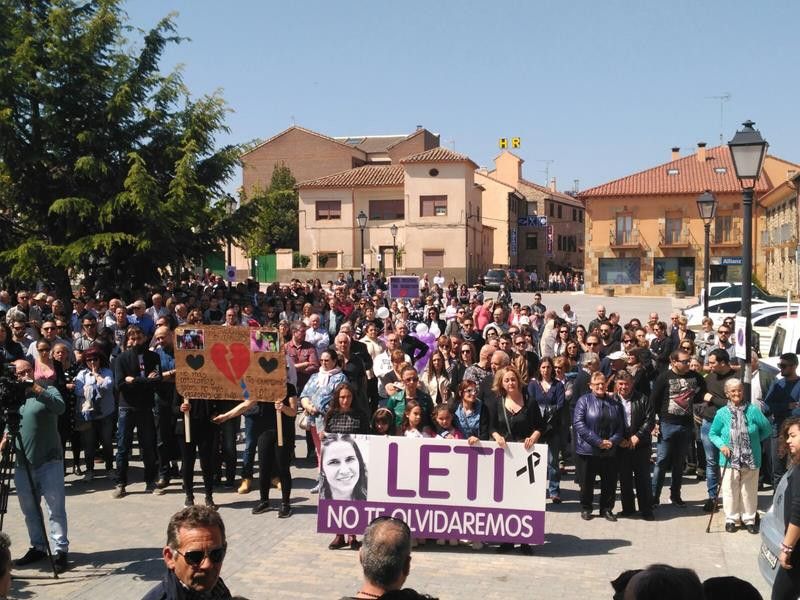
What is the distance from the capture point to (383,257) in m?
61.8

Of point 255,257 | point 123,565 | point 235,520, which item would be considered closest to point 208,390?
point 235,520

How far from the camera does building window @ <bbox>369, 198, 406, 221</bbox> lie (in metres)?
63.6

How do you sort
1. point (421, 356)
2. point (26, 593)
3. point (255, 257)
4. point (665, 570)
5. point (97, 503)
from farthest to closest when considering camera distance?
point (255, 257)
point (421, 356)
point (97, 503)
point (26, 593)
point (665, 570)

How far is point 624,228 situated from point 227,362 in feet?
184

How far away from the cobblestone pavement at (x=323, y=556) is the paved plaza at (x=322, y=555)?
10mm

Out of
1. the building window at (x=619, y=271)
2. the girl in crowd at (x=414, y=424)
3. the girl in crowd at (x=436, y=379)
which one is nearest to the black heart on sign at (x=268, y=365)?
the girl in crowd at (x=414, y=424)

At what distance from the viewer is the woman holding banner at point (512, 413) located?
8.95 metres

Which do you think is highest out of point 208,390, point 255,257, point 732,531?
point 255,257

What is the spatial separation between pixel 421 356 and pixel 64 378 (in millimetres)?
5410

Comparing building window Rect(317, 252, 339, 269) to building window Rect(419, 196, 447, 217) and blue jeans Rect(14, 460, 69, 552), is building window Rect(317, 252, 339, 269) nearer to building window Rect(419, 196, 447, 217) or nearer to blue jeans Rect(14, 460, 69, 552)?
building window Rect(419, 196, 447, 217)

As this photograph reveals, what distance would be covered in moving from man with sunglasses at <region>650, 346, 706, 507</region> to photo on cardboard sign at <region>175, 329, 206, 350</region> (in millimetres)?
5240

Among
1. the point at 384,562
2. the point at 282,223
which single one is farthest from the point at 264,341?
the point at 282,223

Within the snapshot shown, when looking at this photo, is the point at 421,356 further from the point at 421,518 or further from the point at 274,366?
the point at 421,518

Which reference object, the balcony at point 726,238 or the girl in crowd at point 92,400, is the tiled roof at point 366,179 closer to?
the balcony at point 726,238
